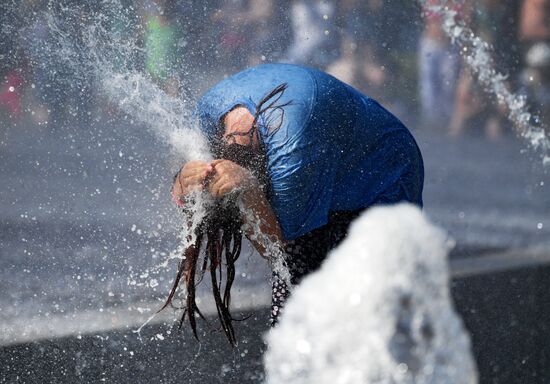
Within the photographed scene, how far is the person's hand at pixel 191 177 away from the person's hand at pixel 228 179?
1cm

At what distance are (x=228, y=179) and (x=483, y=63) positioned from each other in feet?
7.37

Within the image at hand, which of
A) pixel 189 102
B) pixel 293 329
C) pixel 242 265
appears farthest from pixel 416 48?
pixel 293 329

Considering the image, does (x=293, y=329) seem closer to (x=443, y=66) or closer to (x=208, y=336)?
(x=208, y=336)

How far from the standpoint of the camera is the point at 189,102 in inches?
107

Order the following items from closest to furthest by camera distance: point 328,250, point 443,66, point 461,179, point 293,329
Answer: point 293,329 < point 328,250 < point 443,66 < point 461,179

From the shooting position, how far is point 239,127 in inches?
81.0

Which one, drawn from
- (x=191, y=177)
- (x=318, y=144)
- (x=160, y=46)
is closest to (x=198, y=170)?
(x=191, y=177)

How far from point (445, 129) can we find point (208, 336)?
229 centimetres

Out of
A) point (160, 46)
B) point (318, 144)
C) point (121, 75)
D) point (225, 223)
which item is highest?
point (160, 46)

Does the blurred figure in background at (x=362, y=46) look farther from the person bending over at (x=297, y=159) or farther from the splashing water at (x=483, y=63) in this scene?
the person bending over at (x=297, y=159)

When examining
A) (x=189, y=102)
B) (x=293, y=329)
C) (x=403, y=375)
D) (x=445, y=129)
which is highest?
(x=445, y=129)

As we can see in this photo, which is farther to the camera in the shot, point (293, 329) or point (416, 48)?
point (416, 48)

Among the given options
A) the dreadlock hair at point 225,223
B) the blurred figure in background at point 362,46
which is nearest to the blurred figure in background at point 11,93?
the blurred figure in background at point 362,46

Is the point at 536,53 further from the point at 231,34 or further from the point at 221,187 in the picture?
the point at 221,187
